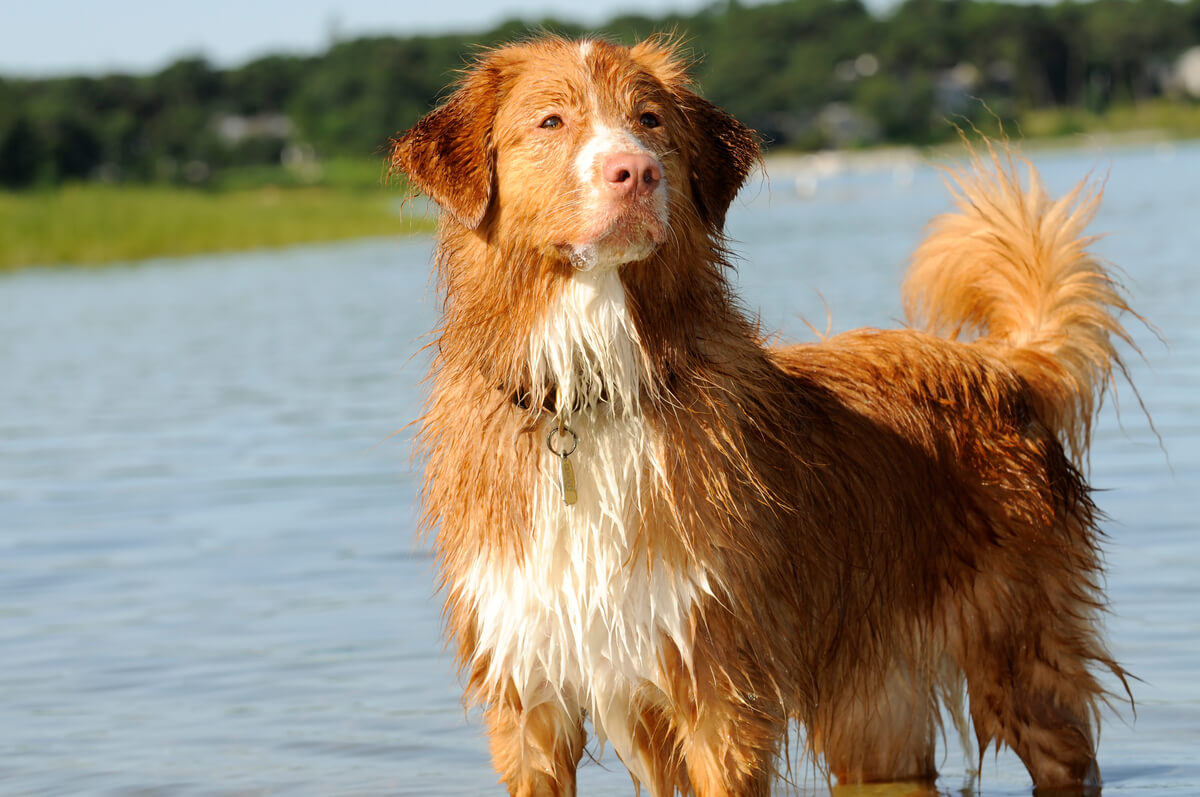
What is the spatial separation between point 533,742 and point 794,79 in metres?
142

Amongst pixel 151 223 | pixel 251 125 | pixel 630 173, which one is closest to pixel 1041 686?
pixel 630 173

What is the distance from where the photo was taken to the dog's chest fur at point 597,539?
4367 millimetres

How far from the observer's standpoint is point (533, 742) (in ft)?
15.5

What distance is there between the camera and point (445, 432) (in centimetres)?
473

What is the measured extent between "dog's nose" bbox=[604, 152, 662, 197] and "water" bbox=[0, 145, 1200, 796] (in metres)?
1.26

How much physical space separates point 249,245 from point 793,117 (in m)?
102

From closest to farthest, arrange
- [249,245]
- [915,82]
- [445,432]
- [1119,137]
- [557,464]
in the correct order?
[557,464] → [445,432] → [249,245] → [1119,137] → [915,82]

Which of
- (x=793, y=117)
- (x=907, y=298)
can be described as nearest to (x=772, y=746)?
(x=907, y=298)

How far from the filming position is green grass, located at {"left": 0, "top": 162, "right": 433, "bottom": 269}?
38.5m

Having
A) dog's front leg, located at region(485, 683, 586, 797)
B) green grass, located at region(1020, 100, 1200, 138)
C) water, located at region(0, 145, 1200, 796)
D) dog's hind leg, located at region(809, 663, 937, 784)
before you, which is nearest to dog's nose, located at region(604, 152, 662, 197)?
water, located at region(0, 145, 1200, 796)

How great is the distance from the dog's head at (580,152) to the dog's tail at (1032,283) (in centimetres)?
155

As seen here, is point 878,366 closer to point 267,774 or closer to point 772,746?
point 772,746

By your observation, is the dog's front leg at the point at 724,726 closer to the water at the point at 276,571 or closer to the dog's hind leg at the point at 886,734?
the dog's hind leg at the point at 886,734

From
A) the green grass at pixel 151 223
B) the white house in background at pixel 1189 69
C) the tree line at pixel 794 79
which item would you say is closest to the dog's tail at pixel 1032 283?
the green grass at pixel 151 223
